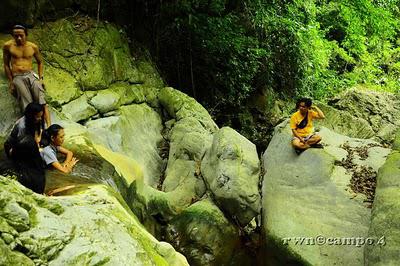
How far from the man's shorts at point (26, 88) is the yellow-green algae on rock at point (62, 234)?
4.13m

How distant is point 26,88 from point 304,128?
554 cm

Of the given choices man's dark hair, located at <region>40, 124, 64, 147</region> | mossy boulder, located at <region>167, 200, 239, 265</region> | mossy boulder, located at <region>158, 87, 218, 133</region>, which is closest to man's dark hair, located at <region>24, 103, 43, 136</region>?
man's dark hair, located at <region>40, 124, 64, 147</region>

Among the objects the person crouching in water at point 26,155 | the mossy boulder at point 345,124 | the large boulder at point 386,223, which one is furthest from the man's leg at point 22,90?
the mossy boulder at point 345,124

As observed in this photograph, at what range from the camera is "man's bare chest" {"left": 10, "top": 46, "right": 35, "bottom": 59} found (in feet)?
26.1

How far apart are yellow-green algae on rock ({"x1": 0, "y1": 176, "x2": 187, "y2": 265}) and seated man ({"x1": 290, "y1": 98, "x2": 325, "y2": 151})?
532 cm

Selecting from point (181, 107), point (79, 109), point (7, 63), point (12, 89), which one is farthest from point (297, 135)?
point (7, 63)

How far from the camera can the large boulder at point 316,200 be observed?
707cm

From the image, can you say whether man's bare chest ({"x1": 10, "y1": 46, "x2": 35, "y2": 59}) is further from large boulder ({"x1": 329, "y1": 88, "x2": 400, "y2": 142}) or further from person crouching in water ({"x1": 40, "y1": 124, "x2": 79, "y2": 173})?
large boulder ({"x1": 329, "y1": 88, "x2": 400, "y2": 142})

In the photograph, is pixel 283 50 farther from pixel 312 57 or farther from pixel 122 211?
pixel 122 211

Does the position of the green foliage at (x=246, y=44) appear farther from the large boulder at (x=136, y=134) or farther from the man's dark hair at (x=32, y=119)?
the man's dark hair at (x=32, y=119)

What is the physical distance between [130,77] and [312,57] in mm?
7544

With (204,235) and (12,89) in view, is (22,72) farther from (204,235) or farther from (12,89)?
(204,235)

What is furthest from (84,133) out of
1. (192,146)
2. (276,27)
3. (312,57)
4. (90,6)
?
(312,57)

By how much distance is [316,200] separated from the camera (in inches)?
314
